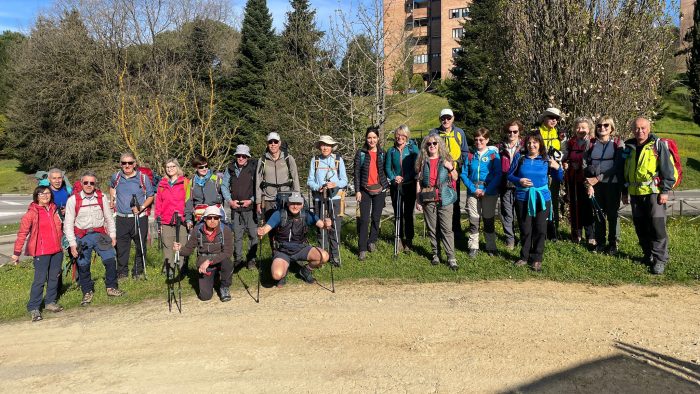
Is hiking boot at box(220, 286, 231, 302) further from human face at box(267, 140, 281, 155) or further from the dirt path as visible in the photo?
human face at box(267, 140, 281, 155)

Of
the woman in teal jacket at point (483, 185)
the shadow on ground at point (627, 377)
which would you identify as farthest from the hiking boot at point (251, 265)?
the shadow on ground at point (627, 377)

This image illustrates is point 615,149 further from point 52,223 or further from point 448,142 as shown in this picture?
point 52,223

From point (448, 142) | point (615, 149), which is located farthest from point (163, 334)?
point (615, 149)

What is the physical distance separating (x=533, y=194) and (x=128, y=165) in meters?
6.50

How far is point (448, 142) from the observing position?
8.25 meters

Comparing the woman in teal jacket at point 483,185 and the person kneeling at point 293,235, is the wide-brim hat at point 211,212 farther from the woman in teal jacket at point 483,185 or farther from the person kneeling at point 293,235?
the woman in teal jacket at point 483,185

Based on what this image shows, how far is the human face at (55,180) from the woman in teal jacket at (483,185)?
22.0 ft

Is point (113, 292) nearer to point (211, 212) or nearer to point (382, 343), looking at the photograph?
point (211, 212)

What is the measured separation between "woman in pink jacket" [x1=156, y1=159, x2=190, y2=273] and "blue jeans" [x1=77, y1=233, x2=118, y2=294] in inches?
36.4

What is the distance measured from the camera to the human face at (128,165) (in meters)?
7.92

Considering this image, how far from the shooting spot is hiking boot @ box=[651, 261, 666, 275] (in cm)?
697

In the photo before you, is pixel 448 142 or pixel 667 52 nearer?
pixel 448 142

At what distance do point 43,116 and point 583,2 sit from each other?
41.0 meters

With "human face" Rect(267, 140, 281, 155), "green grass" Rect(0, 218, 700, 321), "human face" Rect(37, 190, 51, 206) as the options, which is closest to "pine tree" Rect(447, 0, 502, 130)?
"green grass" Rect(0, 218, 700, 321)
